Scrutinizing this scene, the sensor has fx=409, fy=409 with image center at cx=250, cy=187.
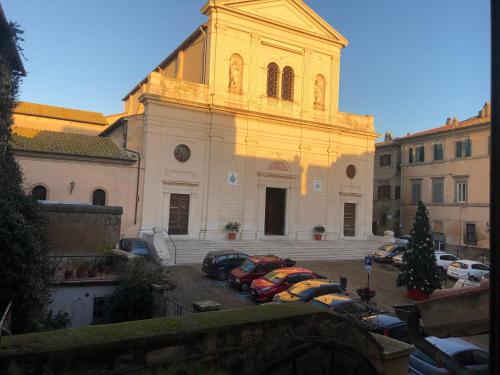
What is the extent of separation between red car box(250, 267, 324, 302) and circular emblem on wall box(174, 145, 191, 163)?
1259 centimetres

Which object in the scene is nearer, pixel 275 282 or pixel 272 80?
pixel 275 282

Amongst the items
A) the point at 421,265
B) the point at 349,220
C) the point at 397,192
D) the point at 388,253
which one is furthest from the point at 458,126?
the point at 421,265

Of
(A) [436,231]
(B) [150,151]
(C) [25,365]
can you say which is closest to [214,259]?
(B) [150,151]

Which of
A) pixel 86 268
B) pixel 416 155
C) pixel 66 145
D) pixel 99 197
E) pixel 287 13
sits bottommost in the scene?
pixel 86 268

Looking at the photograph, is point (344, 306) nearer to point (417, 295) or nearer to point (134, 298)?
point (134, 298)

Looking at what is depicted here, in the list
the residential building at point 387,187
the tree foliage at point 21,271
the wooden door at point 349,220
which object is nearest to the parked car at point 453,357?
the tree foliage at point 21,271

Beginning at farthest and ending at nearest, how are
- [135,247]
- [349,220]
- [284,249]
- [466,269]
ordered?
[349,220] → [284,249] → [466,269] → [135,247]

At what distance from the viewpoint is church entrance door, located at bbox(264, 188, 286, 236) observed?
1153 inches

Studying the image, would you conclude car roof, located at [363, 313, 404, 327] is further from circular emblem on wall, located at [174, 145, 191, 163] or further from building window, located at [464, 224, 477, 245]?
building window, located at [464, 224, 477, 245]

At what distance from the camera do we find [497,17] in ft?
8.23

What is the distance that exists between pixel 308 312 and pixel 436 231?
35.8 meters

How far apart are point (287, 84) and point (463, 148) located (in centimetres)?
A: 1655

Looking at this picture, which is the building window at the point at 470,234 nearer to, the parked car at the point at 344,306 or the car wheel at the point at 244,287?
the car wheel at the point at 244,287

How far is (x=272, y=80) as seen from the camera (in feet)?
97.7
